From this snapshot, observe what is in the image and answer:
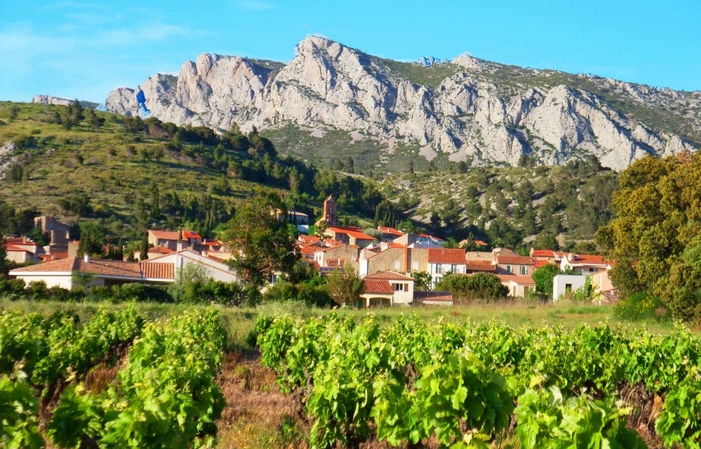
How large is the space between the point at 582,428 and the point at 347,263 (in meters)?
45.8

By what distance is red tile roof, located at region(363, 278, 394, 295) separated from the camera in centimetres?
5256

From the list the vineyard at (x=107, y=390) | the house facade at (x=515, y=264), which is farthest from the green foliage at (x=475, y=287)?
the vineyard at (x=107, y=390)

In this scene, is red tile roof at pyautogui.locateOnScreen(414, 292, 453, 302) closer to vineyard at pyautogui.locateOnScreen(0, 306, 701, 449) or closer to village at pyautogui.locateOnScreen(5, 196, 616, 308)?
village at pyautogui.locateOnScreen(5, 196, 616, 308)

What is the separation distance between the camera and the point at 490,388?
7043 mm

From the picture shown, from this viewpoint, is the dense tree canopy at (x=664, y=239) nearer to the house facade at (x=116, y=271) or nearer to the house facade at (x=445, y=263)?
the house facade at (x=116, y=271)

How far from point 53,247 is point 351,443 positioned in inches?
2492

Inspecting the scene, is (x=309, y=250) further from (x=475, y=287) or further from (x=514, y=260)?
(x=475, y=287)

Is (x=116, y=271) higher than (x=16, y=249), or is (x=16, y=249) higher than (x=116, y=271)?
(x=16, y=249)

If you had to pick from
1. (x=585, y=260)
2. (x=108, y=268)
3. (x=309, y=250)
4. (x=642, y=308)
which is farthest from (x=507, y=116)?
(x=642, y=308)

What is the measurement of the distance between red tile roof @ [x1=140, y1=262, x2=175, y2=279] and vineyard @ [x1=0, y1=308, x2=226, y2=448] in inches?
1315

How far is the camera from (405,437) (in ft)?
25.3

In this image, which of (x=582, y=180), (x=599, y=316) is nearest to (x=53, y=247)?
(x=599, y=316)

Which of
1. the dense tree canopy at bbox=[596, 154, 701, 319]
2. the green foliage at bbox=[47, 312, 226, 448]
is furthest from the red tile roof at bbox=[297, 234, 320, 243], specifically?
the green foliage at bbox=[47, 312, 226, 448]

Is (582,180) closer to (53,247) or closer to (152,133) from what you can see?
(152,133)
